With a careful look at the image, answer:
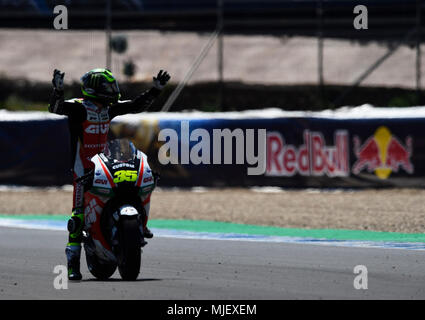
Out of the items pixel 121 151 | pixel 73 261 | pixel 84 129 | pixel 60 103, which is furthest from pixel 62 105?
pixel 73 261

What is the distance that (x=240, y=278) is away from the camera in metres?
10.2

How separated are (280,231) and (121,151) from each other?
632 cm

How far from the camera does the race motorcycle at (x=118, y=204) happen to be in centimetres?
953

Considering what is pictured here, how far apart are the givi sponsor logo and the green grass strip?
14.2 feet

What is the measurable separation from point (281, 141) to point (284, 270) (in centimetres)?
1105

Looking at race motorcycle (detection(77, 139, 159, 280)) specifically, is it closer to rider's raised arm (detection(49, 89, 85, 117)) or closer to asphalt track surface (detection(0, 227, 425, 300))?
asphalt track surface (detection(0, 227, 425, 300))

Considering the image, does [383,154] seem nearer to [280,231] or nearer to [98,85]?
[280,231]

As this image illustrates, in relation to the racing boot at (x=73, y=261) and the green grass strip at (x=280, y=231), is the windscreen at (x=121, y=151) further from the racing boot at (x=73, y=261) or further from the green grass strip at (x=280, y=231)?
the green grass strip at (x=280, y=231)

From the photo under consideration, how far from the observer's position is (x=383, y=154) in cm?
2108

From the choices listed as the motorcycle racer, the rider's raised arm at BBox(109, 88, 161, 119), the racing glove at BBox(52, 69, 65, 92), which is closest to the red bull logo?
the rider's raised arm at BBox(109, 88, 161, 119)

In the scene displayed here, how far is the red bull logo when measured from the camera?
21.0 metres

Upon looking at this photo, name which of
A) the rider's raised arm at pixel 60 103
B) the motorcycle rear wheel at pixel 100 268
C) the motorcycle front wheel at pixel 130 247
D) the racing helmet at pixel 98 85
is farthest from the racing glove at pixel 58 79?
the motorcycle rear wheel at pixel 100 268

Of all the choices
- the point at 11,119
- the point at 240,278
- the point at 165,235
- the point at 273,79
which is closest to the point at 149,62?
the point at 273,79
